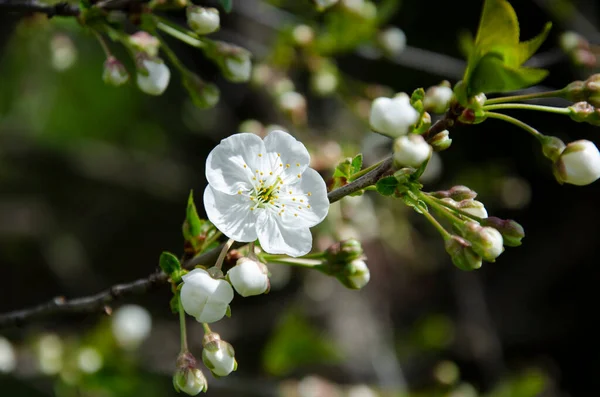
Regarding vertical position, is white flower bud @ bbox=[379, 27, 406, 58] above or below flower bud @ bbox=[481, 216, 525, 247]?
below

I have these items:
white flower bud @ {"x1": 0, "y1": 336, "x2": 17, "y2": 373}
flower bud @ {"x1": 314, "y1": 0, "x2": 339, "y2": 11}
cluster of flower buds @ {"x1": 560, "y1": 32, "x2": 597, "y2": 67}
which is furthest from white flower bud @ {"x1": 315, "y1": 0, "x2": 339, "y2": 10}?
white flower bud @ {"x1": 0, "y1": 336, "x2": 17, "y2": 373}

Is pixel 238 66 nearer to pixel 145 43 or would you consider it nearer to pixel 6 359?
pixel 145 43

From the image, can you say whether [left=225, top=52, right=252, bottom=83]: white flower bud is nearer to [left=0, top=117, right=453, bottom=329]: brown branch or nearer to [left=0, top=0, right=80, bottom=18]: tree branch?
[left=0, top=0, right=80, bottom=18]: tree branch

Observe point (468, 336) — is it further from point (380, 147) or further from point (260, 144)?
point (260, 144)

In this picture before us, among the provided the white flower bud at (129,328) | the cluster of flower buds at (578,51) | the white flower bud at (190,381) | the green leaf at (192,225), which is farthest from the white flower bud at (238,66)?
the cluster of flower buds at (578,51)

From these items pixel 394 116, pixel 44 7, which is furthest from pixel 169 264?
pixel 44 7

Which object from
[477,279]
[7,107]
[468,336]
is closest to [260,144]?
[7,107]
